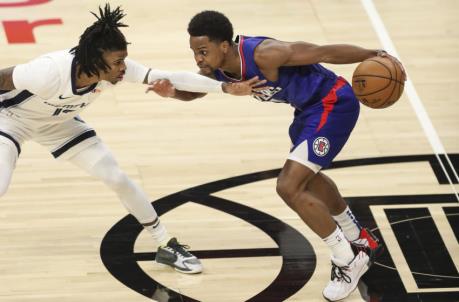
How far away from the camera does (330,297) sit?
7273 mm

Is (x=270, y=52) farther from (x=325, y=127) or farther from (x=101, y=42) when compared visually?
(x=101, y=42)

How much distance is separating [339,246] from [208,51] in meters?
1.60

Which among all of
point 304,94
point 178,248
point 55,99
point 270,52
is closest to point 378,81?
point 304,94

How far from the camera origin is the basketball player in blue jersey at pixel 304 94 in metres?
7.00

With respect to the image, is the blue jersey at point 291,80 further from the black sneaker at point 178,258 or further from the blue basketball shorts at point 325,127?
the black sneaker at point 178,258

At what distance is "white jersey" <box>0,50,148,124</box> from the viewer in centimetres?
684

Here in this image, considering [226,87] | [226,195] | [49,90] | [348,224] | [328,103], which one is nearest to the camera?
[49,90]

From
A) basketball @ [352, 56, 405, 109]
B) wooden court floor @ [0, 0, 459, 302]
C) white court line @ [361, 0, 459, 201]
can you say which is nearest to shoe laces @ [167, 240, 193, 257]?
wooden court floor @ [0, 0, 459, 302]

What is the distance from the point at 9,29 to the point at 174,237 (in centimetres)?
502

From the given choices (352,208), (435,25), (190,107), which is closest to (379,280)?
(352,208)

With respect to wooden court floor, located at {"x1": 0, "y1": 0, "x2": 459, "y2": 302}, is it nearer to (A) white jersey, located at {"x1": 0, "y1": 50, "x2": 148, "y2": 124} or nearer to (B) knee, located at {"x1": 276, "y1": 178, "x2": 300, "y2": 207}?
(B) knee, located at {"x1": 276, "y1": 178, "x2": 300, "y2": 207}

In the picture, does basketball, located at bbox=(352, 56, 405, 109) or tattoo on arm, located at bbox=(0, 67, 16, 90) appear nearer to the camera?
tattoo on arm, located at bbox=(0, 67, 16, 90)

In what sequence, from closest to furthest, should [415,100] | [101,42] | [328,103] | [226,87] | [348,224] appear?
[101,42], [226,87], [328,103], [348,224], [415,100]

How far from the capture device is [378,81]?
703cm
